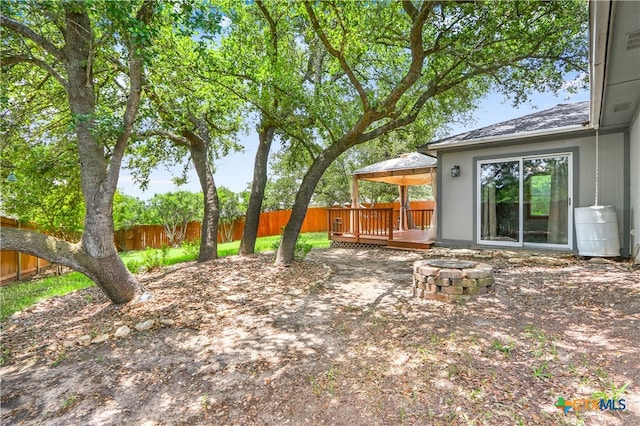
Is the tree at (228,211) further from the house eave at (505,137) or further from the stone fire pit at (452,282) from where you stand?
the stone fire pit at (452,282)

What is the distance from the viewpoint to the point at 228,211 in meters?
15.7

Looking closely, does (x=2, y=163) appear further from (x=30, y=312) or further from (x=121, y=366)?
(x=121, y=366)

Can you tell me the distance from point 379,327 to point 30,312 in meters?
5.18

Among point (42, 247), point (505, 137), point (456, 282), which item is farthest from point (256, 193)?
point (505, 137)

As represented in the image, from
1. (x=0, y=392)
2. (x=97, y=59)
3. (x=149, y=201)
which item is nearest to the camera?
(x=0, y=392)

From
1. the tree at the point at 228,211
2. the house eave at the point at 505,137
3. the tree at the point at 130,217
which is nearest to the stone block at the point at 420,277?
the house eave at the point at 505,137

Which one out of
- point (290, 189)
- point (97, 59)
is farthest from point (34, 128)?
point (290, 189)

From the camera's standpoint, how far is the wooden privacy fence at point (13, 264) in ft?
26.3

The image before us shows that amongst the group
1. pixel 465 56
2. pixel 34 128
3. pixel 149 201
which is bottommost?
pixel 149 201

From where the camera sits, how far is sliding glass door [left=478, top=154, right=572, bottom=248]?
7.03 meters

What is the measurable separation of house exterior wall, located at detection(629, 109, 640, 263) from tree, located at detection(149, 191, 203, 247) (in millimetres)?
14064

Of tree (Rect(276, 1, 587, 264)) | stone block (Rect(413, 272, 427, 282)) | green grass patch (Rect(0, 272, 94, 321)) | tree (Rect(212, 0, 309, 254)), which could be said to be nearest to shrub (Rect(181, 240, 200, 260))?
green grass patch (Rect(0, 272, 94, 321))

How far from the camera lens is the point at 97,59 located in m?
4.54

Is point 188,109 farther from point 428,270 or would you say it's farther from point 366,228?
point 366,228
